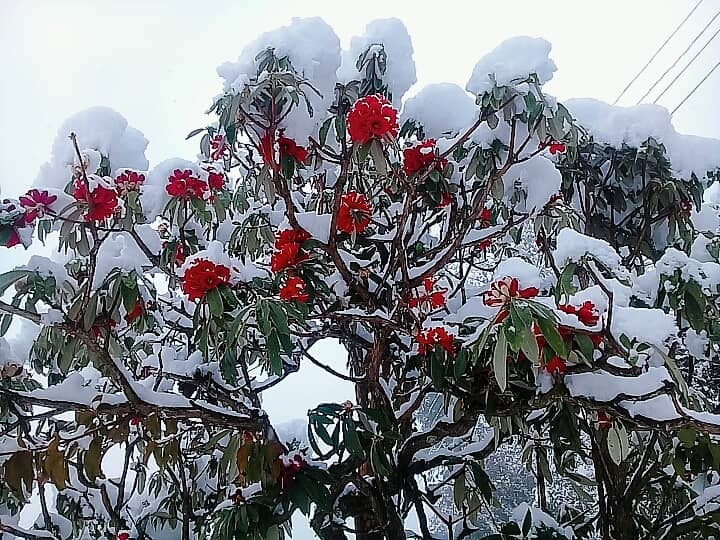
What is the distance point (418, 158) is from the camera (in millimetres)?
1318

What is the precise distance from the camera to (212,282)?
1081 millimetres

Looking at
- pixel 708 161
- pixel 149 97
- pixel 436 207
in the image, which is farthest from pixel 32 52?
pixel 708 161

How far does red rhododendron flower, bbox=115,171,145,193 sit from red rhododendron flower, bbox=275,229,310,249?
1.13 ft

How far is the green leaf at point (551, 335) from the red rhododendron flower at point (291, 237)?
528mm

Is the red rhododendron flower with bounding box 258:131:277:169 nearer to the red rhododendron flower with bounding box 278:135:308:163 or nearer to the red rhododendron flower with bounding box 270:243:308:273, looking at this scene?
the red rhododendron flower with bounding box 278:135:308:163

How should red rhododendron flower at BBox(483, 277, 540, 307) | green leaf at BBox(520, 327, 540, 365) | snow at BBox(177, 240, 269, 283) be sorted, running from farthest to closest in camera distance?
snow at BBox(177, 240, 269, 283), red rhododendron flower at BBox(483, 277, 540, 307), green leaf at BBox(520, 327, 540, 365)

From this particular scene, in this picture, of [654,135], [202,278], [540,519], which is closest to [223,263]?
[202,278]

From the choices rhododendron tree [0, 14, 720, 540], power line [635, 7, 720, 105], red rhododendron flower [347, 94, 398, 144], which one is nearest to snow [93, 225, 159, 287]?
rhododendron tree [0, 14, 720, 540]

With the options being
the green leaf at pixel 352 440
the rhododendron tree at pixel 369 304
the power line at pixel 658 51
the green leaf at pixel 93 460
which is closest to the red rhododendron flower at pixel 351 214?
the rhododendron tree at pixel 369 304

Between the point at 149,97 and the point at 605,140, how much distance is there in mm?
1219

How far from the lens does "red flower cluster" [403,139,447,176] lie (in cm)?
132

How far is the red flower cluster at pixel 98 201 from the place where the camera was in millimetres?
1188

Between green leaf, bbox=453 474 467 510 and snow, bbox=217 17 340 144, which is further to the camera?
green leaf, bbox=453 474 467 510

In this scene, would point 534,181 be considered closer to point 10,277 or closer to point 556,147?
point 556,147
